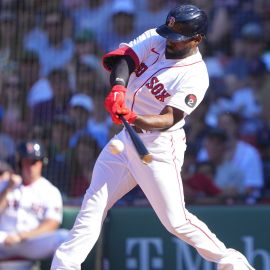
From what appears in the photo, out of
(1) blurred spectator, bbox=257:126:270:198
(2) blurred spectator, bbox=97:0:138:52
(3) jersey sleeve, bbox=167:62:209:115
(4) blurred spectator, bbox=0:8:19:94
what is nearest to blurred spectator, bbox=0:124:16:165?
(4) blurred spectator, bbox=0:8:19:94

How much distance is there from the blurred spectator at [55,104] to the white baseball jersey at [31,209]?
173 cm

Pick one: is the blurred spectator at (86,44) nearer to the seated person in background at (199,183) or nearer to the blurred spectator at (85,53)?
Answer: the blurred spectator at (85,53)

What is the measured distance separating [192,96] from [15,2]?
4230 millimetres

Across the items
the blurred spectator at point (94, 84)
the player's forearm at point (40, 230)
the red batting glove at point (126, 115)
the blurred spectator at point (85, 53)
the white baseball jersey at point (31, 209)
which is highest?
the red batting glove at point (126, 115)

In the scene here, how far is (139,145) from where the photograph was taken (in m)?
4.60

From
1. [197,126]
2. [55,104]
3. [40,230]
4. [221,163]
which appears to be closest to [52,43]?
[55,104]

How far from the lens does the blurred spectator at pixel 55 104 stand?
8.42 meters

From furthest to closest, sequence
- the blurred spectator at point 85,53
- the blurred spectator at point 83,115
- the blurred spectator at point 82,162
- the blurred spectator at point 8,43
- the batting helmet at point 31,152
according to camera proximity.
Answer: the blurred spectator at point 8,43 → the blurred spectator at point 85,53 → the blurred spectator at point 83,115 → the blurred spectator at point 82,162 → the batting helmet at point 31,152

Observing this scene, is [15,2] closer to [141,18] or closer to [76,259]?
[141,18]

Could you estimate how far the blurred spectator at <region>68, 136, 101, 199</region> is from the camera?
7861 millimetres

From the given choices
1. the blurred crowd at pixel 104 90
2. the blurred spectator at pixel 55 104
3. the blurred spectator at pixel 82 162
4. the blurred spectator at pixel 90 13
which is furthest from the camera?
the blurred spectator at pixel 90 13

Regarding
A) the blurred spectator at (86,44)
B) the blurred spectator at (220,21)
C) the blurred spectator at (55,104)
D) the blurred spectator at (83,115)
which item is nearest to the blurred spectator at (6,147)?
the blurred spectator at (55,104)

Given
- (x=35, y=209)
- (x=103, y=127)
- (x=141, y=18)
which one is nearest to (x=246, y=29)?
(x=141, y=18)

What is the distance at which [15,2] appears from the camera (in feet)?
28.7
